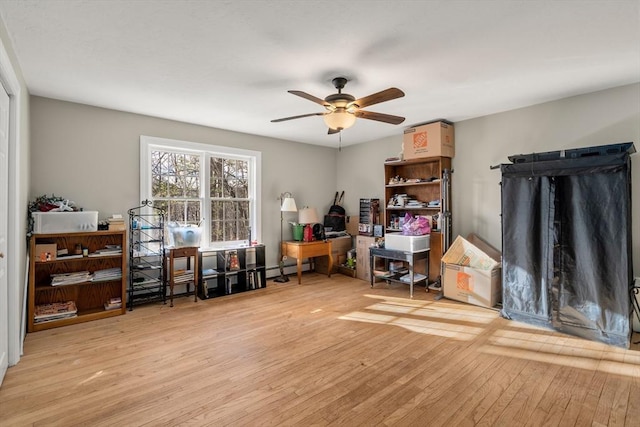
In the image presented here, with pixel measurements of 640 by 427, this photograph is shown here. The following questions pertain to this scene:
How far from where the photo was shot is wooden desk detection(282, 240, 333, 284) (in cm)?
525

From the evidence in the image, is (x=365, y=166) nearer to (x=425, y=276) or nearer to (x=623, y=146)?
(x=425, y=276)

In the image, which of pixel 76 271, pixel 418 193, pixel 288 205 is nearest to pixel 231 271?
pixel 288 205

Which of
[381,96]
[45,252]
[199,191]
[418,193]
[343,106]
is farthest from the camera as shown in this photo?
[418,193]

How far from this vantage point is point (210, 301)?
430 cm

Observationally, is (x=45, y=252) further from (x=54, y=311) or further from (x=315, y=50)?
(x=315, y=50)

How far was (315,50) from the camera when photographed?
2.50 m

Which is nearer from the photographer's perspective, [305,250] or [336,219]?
[305,250]

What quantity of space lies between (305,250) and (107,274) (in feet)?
9.21

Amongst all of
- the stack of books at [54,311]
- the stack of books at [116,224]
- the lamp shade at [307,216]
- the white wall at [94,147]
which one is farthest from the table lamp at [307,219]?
the stack of books at [54,311]

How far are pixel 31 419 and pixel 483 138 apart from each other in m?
5.34

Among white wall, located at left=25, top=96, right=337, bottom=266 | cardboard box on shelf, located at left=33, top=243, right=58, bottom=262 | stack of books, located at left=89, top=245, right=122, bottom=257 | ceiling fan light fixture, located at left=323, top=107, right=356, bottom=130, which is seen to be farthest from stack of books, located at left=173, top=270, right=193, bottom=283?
ceiling fan light fixture, located at left=323, top=107, right=356, bottom=130

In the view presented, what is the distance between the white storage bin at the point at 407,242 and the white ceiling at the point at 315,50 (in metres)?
1.85

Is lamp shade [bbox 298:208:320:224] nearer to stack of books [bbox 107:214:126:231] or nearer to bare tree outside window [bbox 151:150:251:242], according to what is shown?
bare tree outside window [bbox 151:150:251:242]

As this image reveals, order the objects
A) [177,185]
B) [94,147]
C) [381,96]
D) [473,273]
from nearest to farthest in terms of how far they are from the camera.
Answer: [381,96]
[94,147]
[473,273]
[177,185]
